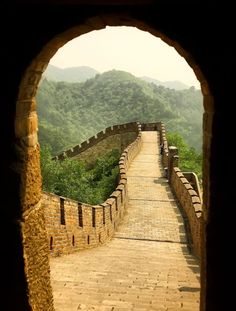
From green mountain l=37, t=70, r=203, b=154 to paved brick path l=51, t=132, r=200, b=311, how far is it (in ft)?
166

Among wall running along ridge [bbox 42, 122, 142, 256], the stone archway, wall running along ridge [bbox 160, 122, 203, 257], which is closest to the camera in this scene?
the stone archway

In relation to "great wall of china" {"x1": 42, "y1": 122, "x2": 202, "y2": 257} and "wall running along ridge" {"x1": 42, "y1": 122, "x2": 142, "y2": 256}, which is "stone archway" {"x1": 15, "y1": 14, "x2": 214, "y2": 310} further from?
"great wall of china" {"x1": 42, "y1": 122, "x2": 202, "y2": 257}

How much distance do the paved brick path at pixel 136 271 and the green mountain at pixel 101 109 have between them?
166 feet

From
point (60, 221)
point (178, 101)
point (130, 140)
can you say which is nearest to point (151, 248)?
point (60, 221)

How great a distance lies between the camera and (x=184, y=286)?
5730 millimetres

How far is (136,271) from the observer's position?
21.9 ft

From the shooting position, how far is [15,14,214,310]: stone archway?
313 cm

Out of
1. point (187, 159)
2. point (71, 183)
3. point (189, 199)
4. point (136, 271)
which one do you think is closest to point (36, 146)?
point (136, 271)

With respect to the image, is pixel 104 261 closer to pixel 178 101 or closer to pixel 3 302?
pixel 3 302

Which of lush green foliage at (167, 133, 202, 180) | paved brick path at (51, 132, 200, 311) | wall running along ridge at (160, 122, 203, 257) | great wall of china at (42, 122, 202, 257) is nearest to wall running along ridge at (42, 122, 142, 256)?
great wall of china at (42, 122, 202, 257)

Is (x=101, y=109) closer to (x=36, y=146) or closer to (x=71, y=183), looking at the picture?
(x=71, y=183)

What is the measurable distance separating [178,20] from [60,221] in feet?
15.6

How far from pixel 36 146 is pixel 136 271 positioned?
3774mm

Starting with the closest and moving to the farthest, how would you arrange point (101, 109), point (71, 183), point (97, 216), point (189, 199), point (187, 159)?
point (97, 216) < point (189, 199) < point (71, 183) < point (187, 159) < point (101, 109)
